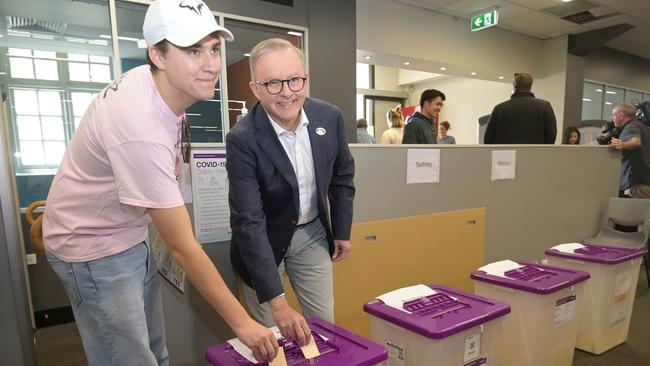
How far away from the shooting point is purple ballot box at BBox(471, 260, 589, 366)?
154 centimetres

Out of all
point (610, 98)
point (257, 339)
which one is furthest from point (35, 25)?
point (610, 98)

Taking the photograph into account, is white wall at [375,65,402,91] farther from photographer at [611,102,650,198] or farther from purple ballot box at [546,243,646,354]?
purple ballot box at [546,243,646,354]

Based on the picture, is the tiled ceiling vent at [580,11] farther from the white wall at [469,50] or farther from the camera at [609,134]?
the camera at [609,134]

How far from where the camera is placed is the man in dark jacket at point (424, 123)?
270 centimetres

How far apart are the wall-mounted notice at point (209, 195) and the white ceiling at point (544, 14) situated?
444cm

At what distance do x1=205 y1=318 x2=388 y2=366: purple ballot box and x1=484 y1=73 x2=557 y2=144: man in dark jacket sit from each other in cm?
236

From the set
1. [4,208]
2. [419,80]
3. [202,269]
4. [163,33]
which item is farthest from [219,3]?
[419,80]

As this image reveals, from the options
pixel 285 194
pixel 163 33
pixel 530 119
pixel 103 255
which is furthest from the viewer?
pixel 530 119

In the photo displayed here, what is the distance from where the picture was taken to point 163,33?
30.9 inches

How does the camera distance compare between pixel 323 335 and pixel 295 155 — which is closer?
pixel 323 335

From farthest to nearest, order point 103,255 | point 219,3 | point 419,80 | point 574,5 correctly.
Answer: point 419,80 < point 574,5 < point 219,3 < point 103,255

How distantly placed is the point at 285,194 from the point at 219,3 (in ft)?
9.56

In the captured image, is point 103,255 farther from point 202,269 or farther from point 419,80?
point 419,80

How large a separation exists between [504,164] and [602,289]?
84 cm
